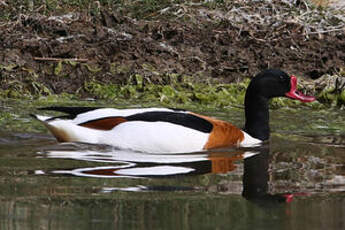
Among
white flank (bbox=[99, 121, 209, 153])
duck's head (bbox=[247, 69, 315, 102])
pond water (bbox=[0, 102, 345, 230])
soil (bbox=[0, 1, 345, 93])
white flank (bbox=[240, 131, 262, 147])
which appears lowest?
pond water (bbox=[0, 102, 345, 230])

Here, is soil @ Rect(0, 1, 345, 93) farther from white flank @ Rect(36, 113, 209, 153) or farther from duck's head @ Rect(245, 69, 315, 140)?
white flank @ Rect(36, 113, 209, 153)

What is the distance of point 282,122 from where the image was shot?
1062 centimetres

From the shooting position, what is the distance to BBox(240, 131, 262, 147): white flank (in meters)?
Answer: 9.52

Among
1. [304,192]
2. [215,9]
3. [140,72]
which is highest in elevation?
[215,9]

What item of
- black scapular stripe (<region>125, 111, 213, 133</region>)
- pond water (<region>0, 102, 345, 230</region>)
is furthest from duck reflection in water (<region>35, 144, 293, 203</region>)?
black scapular stripe (<region>125, 111, 213, 133</region>)

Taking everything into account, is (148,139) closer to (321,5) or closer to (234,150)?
(234,150)

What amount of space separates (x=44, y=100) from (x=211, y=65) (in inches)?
101

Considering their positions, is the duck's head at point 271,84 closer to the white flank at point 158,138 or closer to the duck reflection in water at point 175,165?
the duck reflection in water at point 175,165

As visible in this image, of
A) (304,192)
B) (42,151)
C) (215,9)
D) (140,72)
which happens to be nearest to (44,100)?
(140,72)

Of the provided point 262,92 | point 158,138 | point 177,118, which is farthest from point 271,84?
point 158,138

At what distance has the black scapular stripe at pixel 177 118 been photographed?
9.00 metres

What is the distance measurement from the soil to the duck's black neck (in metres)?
2.45

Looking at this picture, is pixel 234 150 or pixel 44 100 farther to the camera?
pixel 44 100

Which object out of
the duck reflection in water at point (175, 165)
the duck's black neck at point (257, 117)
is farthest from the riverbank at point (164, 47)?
the duck reflection in water at point (175, 165)
